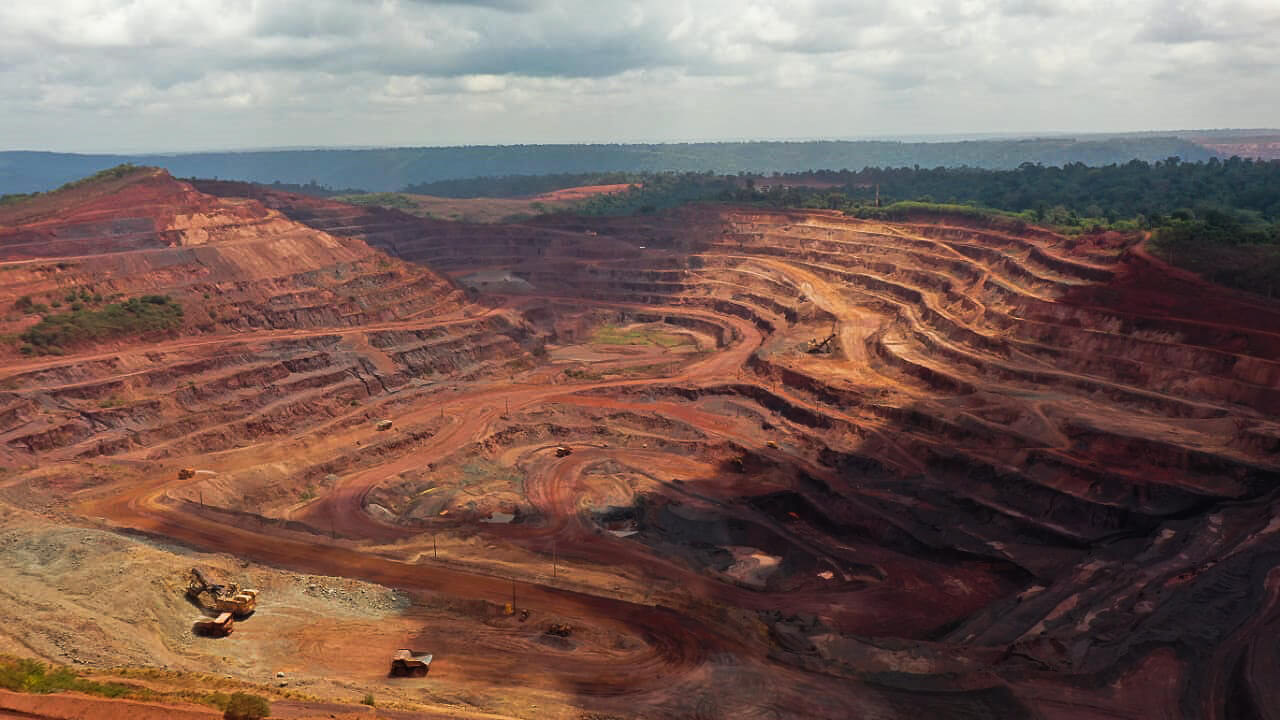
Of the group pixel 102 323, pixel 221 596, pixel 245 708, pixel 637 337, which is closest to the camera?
pixel 245 708

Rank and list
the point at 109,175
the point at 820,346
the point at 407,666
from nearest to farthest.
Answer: the point at 407,666, the point at 820,346, the point at 109,175

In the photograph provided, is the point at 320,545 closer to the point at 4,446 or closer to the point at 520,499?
the point at 520,499

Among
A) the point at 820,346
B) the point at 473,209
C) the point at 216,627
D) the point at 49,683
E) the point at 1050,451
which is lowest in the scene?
the point at 216,627

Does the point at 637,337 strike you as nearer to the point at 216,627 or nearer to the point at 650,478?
the point at 650,478

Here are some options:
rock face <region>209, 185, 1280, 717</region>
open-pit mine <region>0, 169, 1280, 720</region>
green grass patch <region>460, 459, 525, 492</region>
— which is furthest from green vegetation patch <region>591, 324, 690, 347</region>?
green grass patch <region>460, 459, 525, 492</region>

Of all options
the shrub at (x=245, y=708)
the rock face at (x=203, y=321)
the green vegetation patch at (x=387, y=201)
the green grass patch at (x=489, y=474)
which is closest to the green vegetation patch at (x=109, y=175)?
the rock face at (x=203, y=321)

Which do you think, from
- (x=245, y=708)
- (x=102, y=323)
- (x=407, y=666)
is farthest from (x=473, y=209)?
(x=245, y=708)

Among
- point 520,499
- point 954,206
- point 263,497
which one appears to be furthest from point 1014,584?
point 954,206
